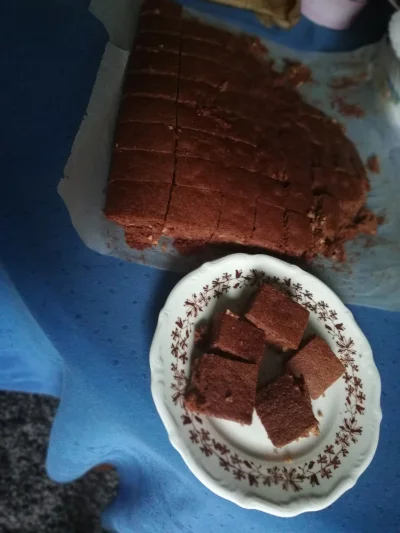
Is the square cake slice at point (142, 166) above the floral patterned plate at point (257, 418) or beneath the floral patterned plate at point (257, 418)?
above

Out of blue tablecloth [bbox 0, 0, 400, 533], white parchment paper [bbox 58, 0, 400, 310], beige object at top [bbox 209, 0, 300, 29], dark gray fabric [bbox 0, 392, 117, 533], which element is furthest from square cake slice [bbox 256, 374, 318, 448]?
beige object at top [bbox 209, 0, 300, 29]

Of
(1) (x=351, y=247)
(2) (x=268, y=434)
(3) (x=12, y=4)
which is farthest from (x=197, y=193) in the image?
(3) (x=12, y=4)

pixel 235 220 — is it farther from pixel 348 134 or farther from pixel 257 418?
pixel 348 134

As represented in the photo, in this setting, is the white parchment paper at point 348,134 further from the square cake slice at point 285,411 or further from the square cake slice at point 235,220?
the square cake slice at point 285,411

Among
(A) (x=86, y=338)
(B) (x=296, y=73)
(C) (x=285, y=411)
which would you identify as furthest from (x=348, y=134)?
(A) (x=86, y=338)

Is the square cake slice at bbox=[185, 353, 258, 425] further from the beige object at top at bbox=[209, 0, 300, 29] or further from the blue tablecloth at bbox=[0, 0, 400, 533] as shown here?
the beige object at top at bbox=[209, 0, 300, 29]

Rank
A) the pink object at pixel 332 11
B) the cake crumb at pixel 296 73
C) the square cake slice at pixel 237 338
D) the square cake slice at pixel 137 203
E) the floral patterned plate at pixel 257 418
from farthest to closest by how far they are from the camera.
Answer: the pink object at pixel 332 11 → the cake crumb at pixel 296 73 → the square cake slice at pixel 137 203 → the square cake slice at pixel 237 338 → the floral patterned plate at pixel 257 418

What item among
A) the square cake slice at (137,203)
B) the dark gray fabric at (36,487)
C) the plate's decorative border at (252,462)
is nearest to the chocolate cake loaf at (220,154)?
the square cake slice at (137,203)

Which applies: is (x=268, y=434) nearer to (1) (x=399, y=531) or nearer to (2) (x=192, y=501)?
(2) (x=192, y=501)
